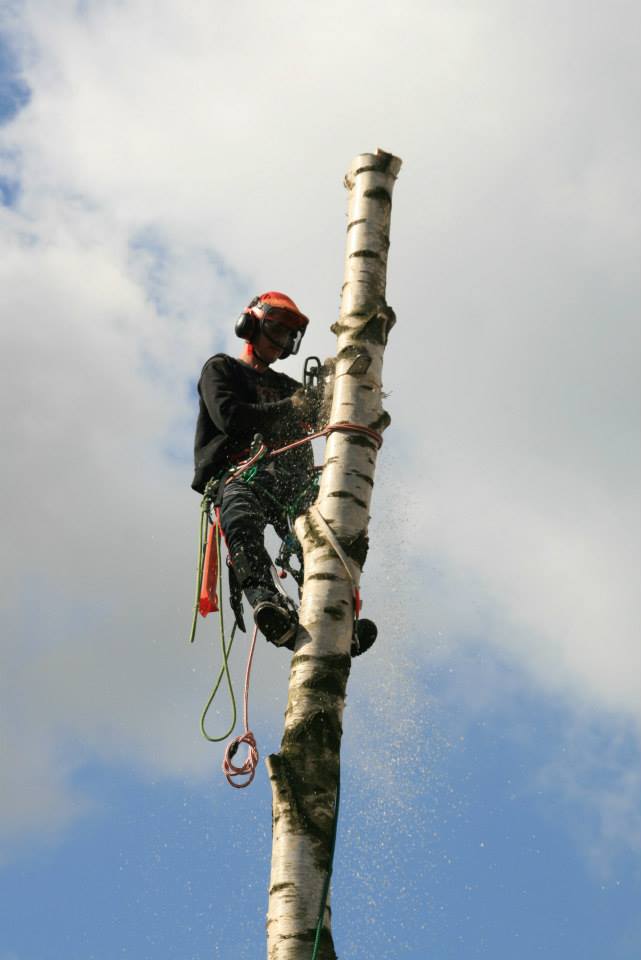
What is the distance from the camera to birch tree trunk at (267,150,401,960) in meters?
4.68

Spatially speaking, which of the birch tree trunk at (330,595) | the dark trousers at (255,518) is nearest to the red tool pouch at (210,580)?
the dark trousers at (255,518)

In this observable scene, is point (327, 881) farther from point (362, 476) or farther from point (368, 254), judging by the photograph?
point (368, 254)

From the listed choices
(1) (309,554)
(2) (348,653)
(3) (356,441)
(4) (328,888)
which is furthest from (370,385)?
(4) (328,888)

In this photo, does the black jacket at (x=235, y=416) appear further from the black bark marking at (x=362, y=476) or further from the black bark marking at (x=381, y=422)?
the black bark marking at (x=362, y=476)

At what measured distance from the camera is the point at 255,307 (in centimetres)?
790

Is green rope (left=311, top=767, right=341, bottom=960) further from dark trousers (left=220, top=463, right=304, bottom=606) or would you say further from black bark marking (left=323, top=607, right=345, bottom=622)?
dark trousers (left=220, top=463, right=304, bottom=606)

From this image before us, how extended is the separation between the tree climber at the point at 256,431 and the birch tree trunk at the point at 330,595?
827 millimetres

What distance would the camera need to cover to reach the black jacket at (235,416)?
7167 millimetres

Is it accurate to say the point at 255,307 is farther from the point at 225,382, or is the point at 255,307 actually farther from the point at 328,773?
the point at 328,773

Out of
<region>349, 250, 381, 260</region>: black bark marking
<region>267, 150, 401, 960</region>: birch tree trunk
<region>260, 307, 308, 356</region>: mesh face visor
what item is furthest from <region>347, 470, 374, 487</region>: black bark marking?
<region>260, 307, 308, 356</region>: mesh face visor

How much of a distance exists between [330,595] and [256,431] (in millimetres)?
2244

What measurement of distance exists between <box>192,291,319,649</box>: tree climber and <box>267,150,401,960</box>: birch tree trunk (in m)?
0.83

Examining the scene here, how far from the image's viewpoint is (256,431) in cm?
736

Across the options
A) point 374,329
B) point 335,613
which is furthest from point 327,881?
point 374,329
